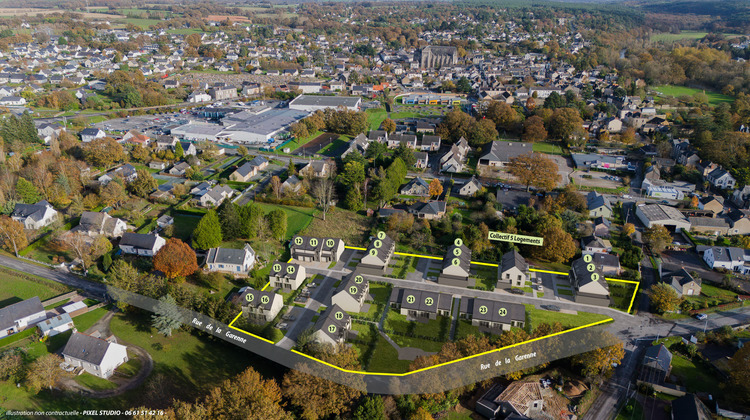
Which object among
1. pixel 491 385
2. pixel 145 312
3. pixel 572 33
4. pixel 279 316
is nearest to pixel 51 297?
pixel 145 312

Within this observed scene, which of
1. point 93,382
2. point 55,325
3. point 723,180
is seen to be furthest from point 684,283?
point 55,325

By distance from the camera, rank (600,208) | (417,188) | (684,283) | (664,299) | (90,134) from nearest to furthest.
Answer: (664,299) < (684,283) < (600,208) < (417,188) < (90,134)

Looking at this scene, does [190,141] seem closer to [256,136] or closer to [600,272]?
[256,136]

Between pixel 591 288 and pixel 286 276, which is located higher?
pixel 591 288

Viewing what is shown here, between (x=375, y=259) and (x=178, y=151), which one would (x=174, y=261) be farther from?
(x=178, y=151)

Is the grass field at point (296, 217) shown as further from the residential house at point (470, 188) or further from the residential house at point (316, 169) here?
the residential house at point (470, 188)
